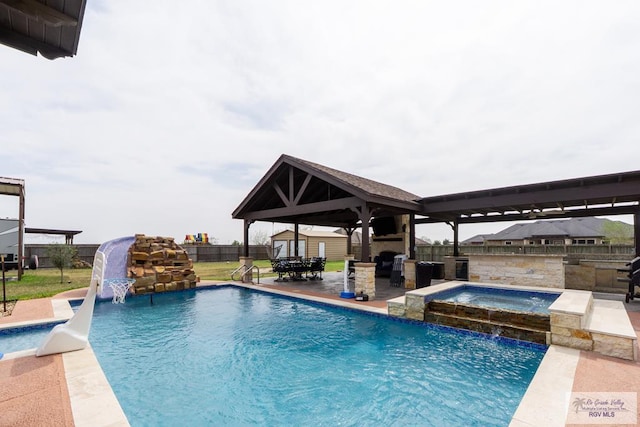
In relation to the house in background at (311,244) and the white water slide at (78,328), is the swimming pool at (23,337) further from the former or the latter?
the house in background at (311,244)

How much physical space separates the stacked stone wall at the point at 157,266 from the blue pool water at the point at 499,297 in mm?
9355

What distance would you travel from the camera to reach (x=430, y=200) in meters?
11.0

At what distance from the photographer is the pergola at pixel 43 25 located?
2105 millimetres

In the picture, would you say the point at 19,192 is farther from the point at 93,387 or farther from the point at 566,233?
the point at 566,233

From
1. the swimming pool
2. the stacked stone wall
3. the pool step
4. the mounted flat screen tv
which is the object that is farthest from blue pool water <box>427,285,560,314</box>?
the stacked stone wall

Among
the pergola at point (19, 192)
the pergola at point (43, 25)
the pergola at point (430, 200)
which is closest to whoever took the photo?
the pergola at point (43, 25)

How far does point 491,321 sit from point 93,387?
6.78 metres

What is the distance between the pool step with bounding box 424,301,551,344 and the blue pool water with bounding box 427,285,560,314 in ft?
1.71

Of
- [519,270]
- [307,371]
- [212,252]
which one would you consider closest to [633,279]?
[519,270]

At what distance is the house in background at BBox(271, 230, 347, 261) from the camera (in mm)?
26844

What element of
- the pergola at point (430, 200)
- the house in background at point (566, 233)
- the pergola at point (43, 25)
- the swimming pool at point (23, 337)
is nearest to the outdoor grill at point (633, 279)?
the pergola at point (430, 200)

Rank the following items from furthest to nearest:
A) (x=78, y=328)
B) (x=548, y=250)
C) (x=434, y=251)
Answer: (x=434, y=251)
(x=548, y=250)
(x=78, y=328)

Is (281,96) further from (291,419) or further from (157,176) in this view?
(157,176)

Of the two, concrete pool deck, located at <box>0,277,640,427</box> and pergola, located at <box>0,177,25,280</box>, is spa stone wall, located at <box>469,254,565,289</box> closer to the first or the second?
concrete pool deck, located at <box>0,277,640,427</box>
